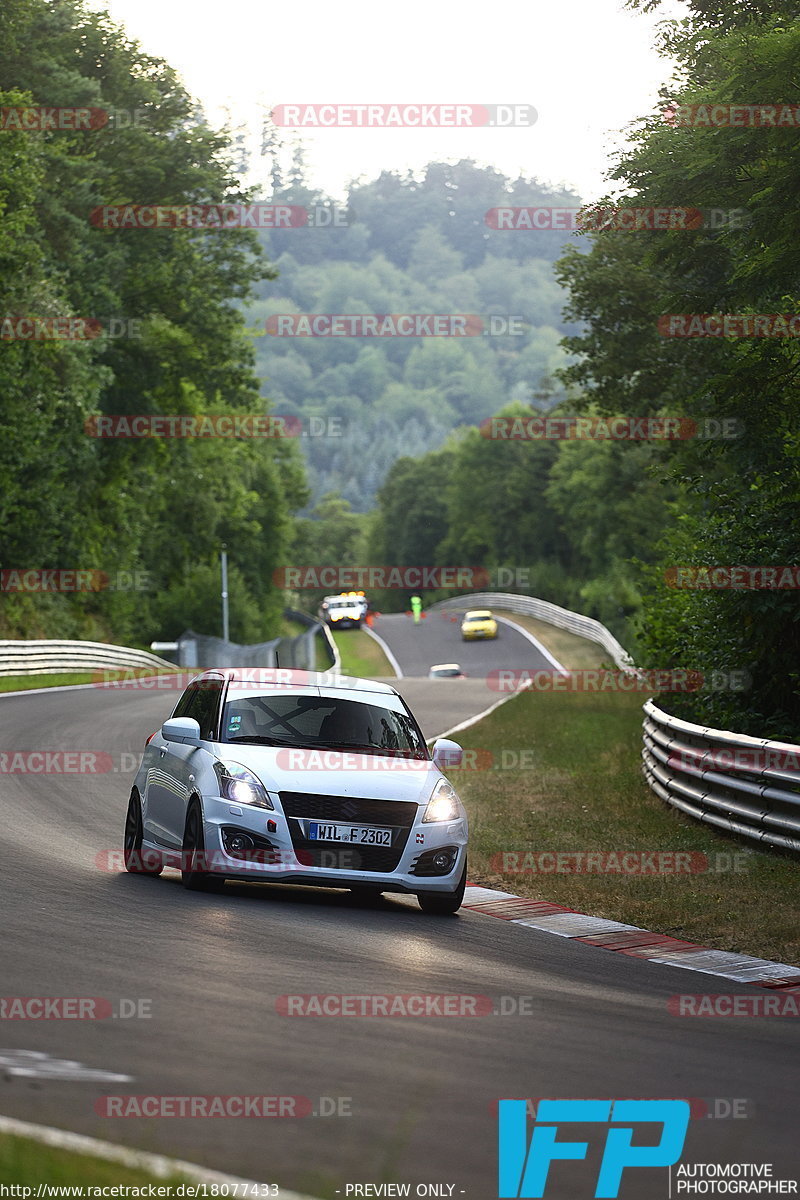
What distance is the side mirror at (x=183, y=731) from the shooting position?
11.3 meters

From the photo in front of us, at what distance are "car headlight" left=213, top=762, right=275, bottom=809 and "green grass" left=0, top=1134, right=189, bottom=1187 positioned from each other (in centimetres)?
619

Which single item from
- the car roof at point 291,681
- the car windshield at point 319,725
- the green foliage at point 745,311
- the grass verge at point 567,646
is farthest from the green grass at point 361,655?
the car windshield at point 319,725

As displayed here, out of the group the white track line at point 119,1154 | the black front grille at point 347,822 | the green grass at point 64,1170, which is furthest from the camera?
the black front grille at point 347,822

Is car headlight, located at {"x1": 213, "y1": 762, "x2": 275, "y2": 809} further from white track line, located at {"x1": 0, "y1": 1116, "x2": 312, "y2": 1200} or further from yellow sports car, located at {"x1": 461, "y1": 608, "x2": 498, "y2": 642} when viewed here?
yellow sports car, located at {"x1": 461, "y1": 608, "x2": 498, "y2": 642}

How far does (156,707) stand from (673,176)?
1704cm

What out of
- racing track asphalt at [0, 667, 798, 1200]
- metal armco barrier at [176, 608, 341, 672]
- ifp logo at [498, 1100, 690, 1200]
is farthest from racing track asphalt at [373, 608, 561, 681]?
ifp logo at [498, 1100, 690, 1200]

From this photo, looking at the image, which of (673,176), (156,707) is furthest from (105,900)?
(156,707)

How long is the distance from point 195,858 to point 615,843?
16.0 ft

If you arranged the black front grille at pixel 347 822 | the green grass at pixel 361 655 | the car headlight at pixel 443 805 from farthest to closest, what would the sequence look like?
1. the green grass at pixel 361 655
2. the car headlight at pixel 443 805
3. the black front grille at pixel 347 822

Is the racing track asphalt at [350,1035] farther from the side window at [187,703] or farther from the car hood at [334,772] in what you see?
the side window at [187,703]

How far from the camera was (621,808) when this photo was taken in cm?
1695

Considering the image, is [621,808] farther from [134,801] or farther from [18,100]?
[18,100]

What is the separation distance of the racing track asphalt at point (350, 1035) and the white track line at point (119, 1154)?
0.32 ft

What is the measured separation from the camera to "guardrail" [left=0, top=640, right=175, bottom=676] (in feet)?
130
